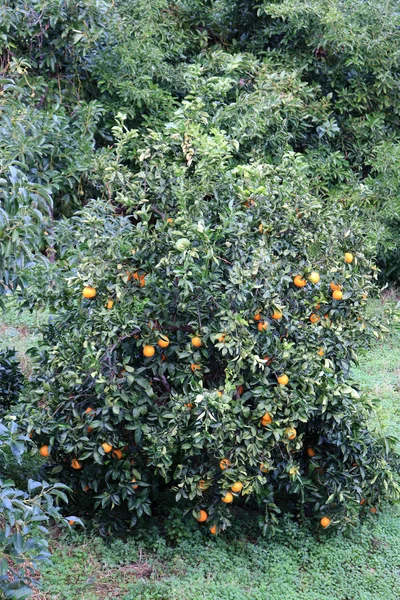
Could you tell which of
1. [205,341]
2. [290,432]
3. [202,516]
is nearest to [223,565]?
[202,516]

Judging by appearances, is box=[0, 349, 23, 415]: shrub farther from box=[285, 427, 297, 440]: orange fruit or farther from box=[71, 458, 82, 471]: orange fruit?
box=[285, 427, 297, 440]: orange fruit

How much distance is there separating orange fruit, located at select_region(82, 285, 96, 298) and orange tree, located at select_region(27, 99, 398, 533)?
0.03ft

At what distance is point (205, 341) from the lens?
11.0 feet

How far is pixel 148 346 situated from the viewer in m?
3.35

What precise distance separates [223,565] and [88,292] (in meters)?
1.40

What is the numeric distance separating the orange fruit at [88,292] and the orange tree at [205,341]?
0.01m

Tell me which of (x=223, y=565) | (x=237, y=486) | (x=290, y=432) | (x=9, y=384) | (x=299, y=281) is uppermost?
(x=299, y=281)

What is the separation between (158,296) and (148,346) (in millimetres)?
223

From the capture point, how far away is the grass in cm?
338

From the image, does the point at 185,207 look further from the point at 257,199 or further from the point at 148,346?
the point at 148,346

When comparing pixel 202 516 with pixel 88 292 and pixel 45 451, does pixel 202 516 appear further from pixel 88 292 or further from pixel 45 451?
pixel 88 292

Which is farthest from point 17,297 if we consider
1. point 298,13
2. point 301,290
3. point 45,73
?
point 298,13

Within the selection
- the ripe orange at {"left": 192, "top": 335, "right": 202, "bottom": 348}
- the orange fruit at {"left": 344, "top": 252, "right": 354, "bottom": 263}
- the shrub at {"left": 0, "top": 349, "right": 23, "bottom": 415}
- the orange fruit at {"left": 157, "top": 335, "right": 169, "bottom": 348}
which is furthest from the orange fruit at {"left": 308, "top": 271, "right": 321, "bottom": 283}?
the shrub at {"left": 0, "top": 349, "right": 23, "bottom": 415}

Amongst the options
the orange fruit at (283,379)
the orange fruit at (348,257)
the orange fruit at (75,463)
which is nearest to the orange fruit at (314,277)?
the orange fruit at (348,257)
